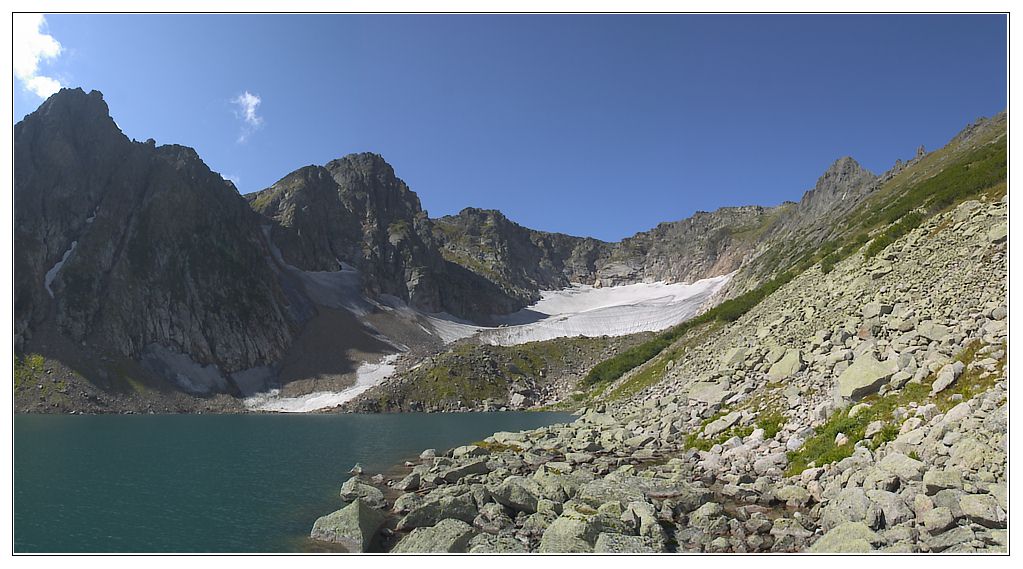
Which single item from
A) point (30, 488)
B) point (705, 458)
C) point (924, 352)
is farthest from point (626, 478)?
point (30, 488)

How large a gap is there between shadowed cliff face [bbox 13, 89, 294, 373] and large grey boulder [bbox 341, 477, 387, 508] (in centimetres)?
14123

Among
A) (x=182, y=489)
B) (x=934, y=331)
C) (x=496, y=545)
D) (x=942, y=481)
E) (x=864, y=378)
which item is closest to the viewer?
(x=942, y=481)

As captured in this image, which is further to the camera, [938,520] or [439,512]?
[439,512]

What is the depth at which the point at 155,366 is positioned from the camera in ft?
463

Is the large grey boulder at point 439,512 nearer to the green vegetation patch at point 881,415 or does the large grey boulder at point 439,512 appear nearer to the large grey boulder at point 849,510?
the large grey boulder at point 849,510

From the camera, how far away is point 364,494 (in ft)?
87.8

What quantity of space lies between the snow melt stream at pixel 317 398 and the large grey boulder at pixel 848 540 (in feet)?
434

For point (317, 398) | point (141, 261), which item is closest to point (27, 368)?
point (141, 261)

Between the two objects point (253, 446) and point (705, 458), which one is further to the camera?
point (253, 446)

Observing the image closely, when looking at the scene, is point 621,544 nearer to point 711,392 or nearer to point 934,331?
point 934,331

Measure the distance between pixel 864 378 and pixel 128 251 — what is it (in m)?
183

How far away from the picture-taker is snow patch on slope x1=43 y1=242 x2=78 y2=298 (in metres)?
141

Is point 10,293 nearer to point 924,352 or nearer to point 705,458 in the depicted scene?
point 705,458

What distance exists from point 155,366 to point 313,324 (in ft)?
167
